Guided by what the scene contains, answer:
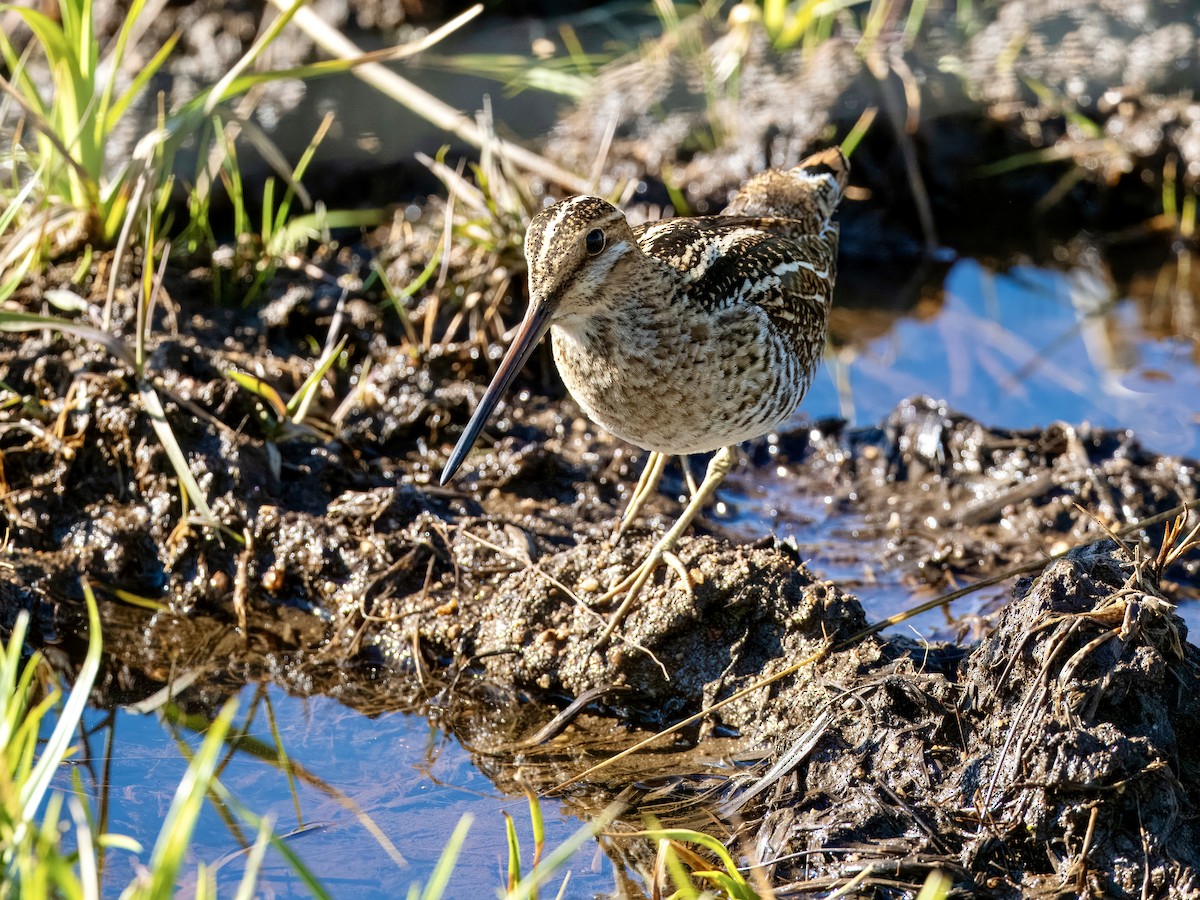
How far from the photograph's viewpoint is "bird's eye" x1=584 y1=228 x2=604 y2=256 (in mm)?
3686

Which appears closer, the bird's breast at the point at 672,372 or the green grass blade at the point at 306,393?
the bird's breast at the point at 672,372

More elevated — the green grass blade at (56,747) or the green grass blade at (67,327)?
the green grass blade at (67,327)

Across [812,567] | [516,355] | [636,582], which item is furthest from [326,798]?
[812,567]

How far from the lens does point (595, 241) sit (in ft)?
12.1

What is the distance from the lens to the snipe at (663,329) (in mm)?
3664

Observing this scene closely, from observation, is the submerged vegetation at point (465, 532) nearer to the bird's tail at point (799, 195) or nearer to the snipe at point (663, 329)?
the snipe at point (663, 329)

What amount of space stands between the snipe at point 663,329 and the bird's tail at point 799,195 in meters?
0.48

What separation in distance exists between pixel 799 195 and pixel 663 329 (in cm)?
130

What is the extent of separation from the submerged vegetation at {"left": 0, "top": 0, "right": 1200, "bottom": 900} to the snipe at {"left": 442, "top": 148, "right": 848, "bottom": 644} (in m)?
0.45

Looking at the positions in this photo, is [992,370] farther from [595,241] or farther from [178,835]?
[178,835]

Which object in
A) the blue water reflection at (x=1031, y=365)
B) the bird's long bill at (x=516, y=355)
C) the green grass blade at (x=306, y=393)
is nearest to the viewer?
the bird's long bill at (x=516, y=355)

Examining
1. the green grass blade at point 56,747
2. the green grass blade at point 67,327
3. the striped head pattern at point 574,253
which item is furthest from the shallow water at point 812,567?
the striped head pattern at point 574,253

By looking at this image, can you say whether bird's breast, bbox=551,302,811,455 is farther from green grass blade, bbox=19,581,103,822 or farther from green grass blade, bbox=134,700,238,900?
green grass blade, bbox=134,700,238,900

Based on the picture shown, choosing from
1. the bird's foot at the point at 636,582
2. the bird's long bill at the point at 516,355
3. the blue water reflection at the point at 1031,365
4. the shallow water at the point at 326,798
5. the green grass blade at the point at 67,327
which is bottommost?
the shallow water at the point at 326,798
